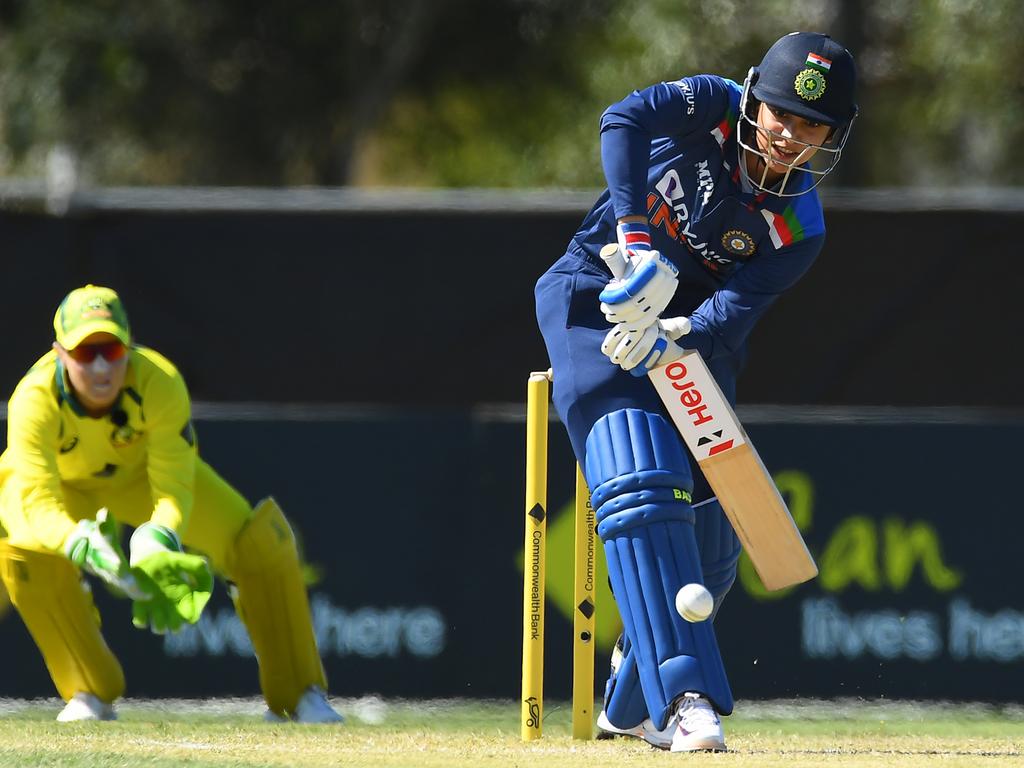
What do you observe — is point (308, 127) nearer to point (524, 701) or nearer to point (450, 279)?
point (450, 279)

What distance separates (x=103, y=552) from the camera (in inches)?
208

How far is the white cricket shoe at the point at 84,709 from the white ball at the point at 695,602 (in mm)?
2273

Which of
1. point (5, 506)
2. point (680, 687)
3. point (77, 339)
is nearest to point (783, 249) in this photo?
point (680, 687)

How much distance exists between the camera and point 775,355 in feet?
26.2

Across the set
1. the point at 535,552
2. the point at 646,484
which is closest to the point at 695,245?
the point at 646,484

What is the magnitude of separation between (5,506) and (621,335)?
228 cm

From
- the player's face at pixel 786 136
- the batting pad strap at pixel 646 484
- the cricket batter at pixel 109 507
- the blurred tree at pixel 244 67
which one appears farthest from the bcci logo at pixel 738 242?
the blurred tree at pixel 244 67

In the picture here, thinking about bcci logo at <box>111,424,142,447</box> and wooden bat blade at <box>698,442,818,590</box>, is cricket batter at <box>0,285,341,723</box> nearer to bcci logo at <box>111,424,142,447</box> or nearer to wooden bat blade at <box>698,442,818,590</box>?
bcci logo at <box>111,424,142,447</box>

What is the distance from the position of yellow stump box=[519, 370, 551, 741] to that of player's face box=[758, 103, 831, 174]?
0.91m

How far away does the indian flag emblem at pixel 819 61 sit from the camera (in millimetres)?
4773

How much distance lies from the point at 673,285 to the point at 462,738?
162 centimetres

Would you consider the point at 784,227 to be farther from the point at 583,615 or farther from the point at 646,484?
the point at 583,615

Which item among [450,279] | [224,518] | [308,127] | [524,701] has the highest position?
[308,127]

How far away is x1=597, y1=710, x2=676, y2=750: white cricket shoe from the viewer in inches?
190
